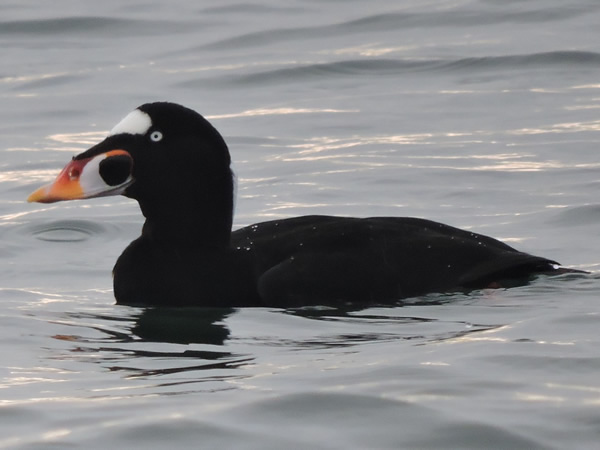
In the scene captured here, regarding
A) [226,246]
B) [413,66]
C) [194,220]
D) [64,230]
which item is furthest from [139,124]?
[413,66]

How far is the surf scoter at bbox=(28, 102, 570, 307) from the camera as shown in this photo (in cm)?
659

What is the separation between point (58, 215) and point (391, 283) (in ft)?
11.1

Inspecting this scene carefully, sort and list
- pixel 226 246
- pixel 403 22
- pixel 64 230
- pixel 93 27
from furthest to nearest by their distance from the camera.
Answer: pixel 93 27
pixel 403 22
pixel 64 230
pixel 226 246

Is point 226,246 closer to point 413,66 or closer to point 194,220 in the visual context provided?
point 194,220

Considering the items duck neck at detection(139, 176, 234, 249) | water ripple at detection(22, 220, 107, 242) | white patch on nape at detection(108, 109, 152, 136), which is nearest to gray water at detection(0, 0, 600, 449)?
water ripple at detection(22, 220, 107, 242)

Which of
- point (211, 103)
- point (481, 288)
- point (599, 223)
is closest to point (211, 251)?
point (481, 288)

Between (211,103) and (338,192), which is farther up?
(211,103)

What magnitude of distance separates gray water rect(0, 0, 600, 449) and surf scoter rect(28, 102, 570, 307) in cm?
11

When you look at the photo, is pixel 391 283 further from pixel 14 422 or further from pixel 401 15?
pixel 401 15

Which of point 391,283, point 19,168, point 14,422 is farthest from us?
point 19,168

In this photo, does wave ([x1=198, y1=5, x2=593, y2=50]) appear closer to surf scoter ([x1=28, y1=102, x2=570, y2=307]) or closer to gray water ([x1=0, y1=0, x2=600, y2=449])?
gray water ([x1=0, y1=0, x2=600, y2=449])

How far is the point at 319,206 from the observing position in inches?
376

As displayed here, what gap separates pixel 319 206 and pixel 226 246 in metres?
2.75

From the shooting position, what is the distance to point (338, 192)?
9.91m
